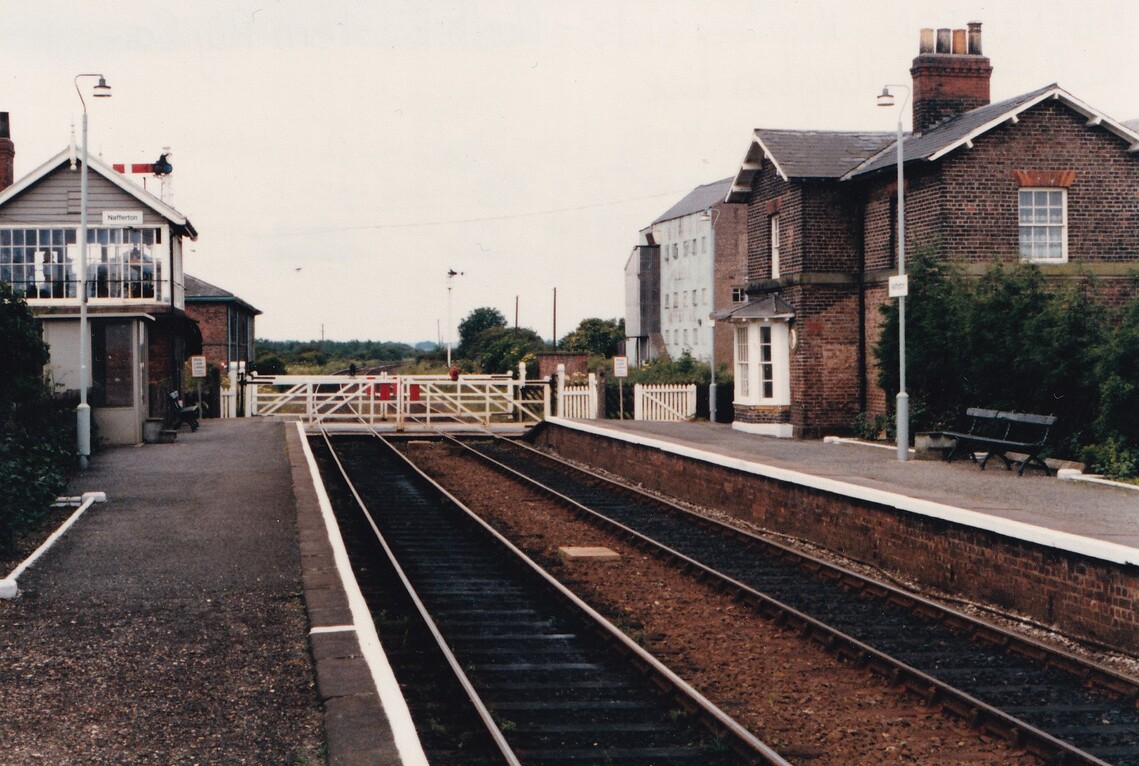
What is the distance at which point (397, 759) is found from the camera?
232 inches

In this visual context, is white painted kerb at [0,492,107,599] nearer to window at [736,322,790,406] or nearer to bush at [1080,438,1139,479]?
bush at [1080,438,1139,479]

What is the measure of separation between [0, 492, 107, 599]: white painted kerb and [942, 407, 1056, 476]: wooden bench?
40.5 ft

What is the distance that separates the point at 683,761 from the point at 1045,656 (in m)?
3.50

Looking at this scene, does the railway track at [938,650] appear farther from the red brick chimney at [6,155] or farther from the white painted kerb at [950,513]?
the red brick chimney at [6,155]

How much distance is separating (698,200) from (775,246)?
53.0 m

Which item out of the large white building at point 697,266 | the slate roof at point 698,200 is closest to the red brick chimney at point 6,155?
the large white building at point 697,266

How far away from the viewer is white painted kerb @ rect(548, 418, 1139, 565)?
9.24 meters

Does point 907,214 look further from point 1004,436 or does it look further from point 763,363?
point 1004,436

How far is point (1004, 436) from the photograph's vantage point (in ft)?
63.3

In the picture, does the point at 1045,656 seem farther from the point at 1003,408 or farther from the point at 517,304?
the point at 517,304

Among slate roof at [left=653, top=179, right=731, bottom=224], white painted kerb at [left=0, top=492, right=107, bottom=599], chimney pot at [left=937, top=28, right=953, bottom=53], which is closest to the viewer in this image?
white painted kerb at [left=0, top=492, right=107, bottom=599]

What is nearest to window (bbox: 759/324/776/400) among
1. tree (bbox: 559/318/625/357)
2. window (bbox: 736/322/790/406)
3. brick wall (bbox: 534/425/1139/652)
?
window (bbox: 736/322/790/406)

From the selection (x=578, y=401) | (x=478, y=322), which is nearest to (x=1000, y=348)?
(x=578, y=401)

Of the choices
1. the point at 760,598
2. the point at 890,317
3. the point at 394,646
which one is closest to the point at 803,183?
the point at 890,317
